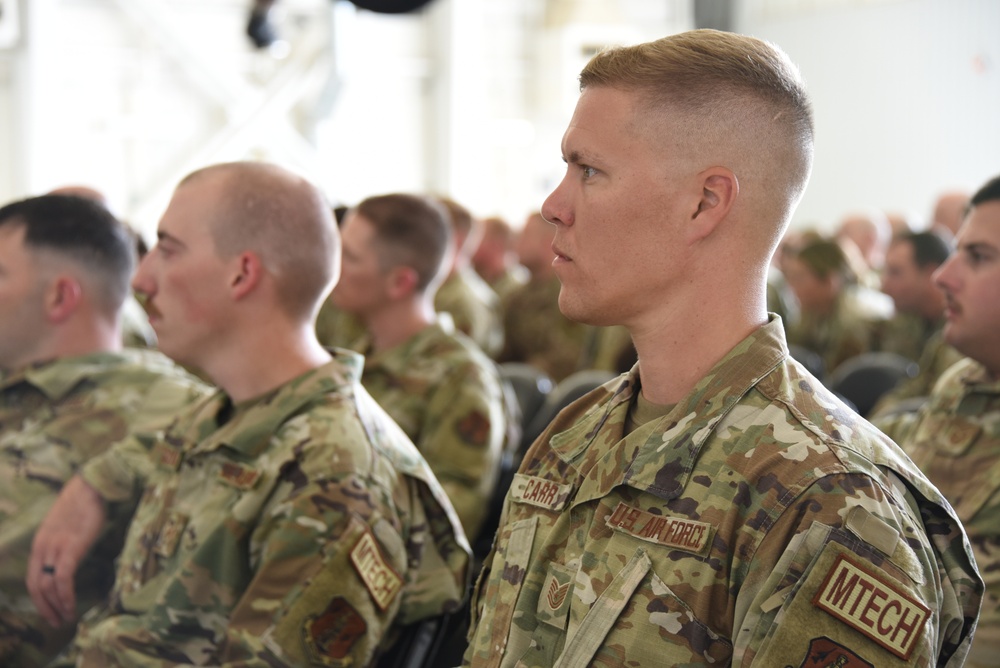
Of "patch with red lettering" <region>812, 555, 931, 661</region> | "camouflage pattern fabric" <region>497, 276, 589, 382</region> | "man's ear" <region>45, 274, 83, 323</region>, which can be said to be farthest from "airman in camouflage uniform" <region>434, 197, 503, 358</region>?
"patch with red lettering" <region>812, 555, 931, 661</region>

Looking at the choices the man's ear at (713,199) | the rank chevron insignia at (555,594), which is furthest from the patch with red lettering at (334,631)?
the man's ear at (713,199)

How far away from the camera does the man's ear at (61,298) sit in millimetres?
2406

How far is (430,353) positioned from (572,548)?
177 centimetres

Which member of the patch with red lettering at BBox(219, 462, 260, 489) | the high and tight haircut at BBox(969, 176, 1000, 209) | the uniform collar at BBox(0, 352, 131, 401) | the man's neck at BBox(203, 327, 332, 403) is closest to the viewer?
the patch with red lettering at BBox(219, 462, 260, 489)

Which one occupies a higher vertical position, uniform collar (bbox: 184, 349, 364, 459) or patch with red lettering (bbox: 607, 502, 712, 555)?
patch with red lettering (bbox: 607, 502, 712, 555)

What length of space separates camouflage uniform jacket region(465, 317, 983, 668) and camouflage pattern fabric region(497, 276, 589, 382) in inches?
156

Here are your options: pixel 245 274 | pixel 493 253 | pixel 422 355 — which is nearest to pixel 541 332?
pixel 493 253

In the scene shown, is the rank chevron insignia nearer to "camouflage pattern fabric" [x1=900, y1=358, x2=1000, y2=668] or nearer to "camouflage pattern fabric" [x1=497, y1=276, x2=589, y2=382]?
"camouflage pattern fabric" [x1=900, y1=358, x2=1000, y2=668]

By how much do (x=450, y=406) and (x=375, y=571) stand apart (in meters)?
1.20

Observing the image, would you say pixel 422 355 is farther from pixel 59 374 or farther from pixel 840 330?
pixel 840 330

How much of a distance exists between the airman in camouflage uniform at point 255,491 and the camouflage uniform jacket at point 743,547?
39 cm

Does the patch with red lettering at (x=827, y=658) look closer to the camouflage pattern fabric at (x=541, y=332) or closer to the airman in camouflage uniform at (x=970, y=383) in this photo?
the airman in camouflage uniform at (x=970, y=383)

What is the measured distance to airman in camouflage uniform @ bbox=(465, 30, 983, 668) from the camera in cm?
103

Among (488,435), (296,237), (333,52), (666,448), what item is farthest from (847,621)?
(333,52)
